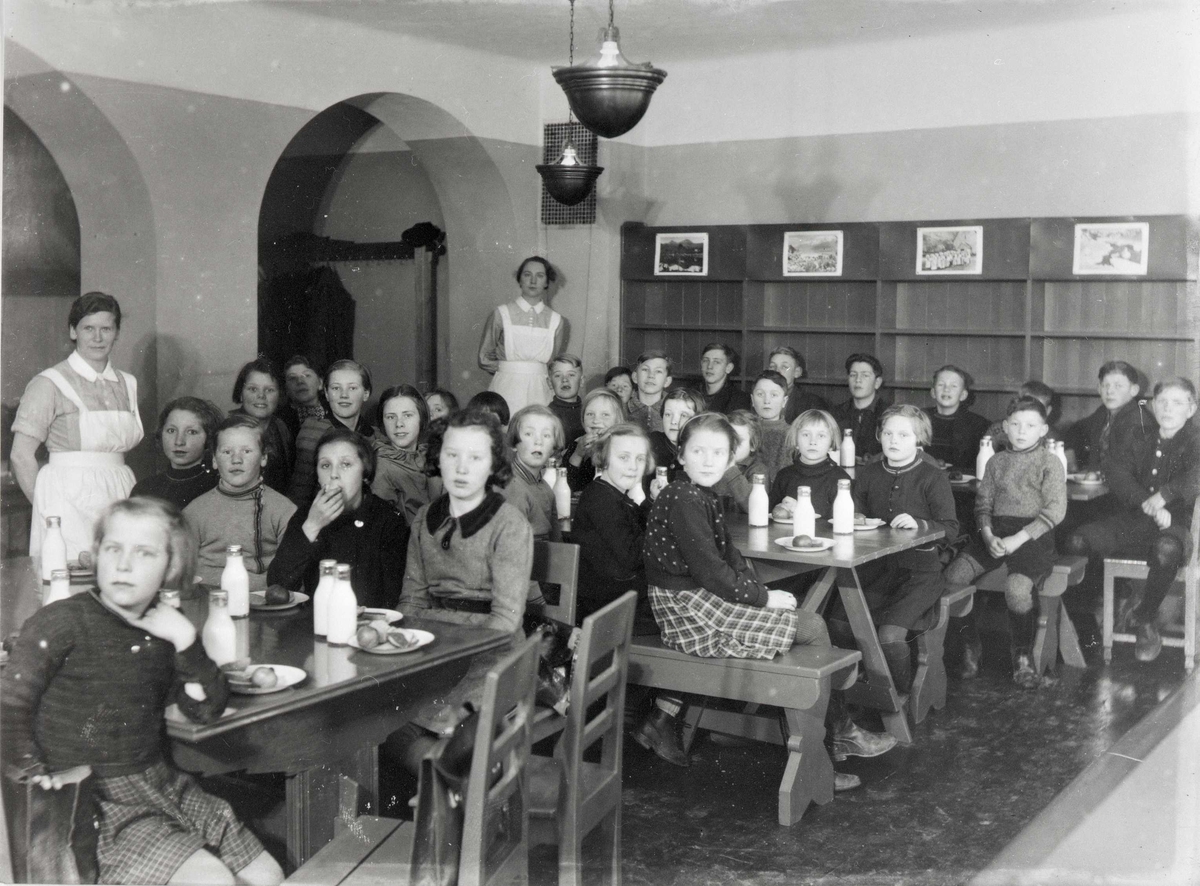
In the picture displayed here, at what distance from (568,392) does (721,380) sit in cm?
103

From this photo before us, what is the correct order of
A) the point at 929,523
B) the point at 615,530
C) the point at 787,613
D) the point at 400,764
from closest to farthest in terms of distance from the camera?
the point at 400,764, the point at 787,613, the point at 615,530, the point at 929,523

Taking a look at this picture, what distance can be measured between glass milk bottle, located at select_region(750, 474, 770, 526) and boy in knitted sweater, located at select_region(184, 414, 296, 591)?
1.61 meters

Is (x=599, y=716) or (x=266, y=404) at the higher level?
(x=266, y=404)

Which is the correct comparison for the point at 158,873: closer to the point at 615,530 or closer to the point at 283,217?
the point at 615,530

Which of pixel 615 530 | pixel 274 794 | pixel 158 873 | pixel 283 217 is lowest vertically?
pixel 274 794

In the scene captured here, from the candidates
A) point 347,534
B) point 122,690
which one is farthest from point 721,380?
point 122,690

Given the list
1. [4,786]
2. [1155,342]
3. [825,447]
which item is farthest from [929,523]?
[4,786]

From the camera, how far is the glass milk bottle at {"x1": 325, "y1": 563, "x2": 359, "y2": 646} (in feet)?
8.92

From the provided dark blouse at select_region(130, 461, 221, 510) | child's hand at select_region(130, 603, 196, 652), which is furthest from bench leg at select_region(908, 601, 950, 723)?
child's hand at select_region(130, 603, 196, 652)

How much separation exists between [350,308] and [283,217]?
0.78 metres

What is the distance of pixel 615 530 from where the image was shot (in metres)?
3.85

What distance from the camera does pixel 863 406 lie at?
6852 millimetres

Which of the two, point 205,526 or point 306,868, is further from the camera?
point 205,526

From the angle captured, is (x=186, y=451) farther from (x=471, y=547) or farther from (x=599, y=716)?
(x=599, y=716)
